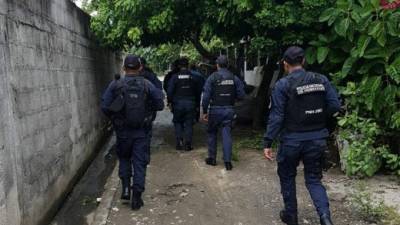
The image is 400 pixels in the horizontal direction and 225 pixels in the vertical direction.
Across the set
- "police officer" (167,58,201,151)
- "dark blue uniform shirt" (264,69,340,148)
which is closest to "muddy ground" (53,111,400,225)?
"police officer" (167,58,201,151)

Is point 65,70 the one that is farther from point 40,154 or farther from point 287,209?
point 287,209

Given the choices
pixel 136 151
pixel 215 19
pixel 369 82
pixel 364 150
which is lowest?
pixel 364 150

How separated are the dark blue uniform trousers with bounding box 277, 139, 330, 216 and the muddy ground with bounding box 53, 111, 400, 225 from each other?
20.9 inches

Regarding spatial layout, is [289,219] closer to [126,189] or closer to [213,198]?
[213,198]

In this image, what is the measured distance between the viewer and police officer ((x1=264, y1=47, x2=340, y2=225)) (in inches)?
186

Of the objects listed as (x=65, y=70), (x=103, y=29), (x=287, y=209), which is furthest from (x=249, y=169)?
(x=103, y=29)

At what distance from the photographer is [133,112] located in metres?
5.57

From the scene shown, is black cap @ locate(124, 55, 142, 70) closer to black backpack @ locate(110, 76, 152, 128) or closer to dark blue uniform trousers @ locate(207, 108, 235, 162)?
black backpack @ locate(110, 76, 152, 128)

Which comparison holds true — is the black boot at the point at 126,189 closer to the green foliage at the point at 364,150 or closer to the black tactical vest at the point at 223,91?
the black tactical vest at the point at 223,91

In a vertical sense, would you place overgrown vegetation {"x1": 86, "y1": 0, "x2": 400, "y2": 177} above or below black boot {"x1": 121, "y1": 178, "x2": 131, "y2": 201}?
above

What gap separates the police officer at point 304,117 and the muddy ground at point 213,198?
25.8 inches

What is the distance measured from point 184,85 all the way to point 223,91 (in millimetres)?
1665

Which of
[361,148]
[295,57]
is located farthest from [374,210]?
[295,57]

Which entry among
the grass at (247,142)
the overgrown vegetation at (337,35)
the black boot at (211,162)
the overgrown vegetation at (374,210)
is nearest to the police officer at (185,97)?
the overgrown vegetation at (337,35)
